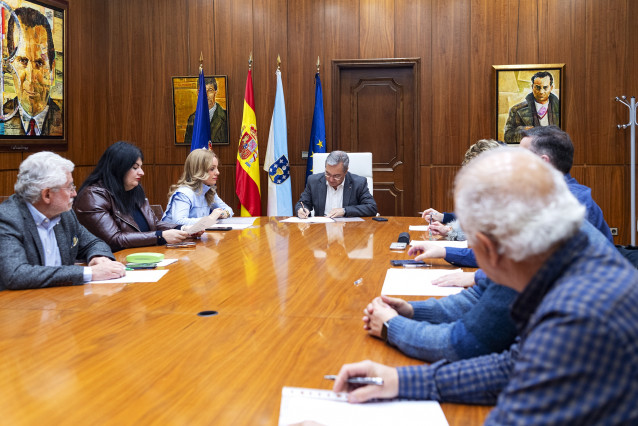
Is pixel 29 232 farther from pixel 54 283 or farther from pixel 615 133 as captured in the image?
pixel 615 133

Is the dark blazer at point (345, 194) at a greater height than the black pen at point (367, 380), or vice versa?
the dark blazer at point (345, 194)

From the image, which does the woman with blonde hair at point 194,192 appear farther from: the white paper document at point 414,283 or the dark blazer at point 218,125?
the dark blazer at point 218,125

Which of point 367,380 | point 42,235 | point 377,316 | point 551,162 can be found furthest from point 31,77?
point 367,380

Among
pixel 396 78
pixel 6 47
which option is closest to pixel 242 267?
pixel 6 47

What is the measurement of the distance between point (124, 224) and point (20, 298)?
61.4 inches

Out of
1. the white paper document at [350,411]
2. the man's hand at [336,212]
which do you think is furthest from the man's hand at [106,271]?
the man's hand at [336,212]

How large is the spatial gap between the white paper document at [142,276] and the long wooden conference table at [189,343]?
52mm

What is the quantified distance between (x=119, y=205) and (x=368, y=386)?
9.83 ft

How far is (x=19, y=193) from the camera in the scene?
111 inches

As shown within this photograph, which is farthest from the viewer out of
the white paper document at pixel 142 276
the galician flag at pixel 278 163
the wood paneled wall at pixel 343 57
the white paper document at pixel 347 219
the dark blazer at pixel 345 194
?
the galician flag at pixel 278 163

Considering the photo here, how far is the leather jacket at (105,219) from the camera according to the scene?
3762 millimetres

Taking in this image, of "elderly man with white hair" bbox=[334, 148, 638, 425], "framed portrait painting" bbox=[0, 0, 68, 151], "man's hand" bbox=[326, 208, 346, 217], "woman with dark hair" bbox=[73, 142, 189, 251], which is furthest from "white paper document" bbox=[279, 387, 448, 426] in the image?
"framed portrait painting" bbox=[0, 0, 68, 151]

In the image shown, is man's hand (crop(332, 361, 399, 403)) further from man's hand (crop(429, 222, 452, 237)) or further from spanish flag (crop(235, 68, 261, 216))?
spanish flag (crop(235, 68, 261, 216))

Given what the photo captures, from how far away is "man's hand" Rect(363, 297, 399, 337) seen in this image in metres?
1.79
